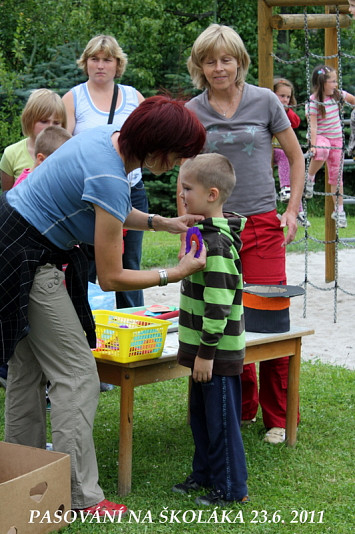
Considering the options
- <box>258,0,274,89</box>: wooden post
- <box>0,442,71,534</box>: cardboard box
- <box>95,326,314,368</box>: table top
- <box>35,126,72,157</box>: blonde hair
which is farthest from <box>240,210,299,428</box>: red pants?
<box>258,0,274,89</box>: wooden post

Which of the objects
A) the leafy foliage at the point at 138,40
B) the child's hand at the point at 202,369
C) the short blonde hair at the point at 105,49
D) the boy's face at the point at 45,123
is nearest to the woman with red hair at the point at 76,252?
the child's hand at the point at 202,369

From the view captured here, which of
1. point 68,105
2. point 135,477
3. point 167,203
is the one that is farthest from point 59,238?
point 167,203

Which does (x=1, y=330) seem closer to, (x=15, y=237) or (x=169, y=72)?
(x=15, y=237)

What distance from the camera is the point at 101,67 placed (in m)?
5.40

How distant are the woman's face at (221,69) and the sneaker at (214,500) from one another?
6.43ft

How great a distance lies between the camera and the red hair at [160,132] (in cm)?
286

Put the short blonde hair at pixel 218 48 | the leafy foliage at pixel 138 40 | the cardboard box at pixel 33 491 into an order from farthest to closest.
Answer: the leafy foliage at pixel 138 40, the short blonde hair at pixel 218 48, the cardboard box at pixel 33 491

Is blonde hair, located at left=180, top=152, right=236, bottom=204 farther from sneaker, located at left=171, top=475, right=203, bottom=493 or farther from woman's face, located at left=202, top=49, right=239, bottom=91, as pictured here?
sneaker, located at left=171, top=475, right=203, bottom=493

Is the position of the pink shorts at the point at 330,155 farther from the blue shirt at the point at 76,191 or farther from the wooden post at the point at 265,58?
the blue shirt at the point at 76,191

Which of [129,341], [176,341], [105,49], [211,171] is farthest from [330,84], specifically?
[129,341]

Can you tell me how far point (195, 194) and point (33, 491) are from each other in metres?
1.38

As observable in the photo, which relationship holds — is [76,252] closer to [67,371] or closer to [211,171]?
[67,371]

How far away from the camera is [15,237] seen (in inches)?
118

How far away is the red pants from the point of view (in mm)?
4039
